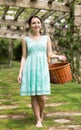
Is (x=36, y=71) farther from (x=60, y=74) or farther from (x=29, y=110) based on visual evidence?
(x=29, y=110)

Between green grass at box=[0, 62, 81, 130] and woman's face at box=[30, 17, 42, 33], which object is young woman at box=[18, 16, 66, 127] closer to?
woman's face at box=[30, 17, 42, 33]

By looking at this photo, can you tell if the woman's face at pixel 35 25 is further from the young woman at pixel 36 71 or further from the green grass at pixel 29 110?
the green grass at pixel 29 110

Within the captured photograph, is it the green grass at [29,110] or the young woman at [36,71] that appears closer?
the young woman at [36,71]

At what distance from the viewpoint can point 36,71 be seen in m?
4.95

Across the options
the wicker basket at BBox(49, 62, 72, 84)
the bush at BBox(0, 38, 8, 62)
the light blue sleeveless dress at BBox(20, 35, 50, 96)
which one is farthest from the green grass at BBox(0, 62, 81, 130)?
the bush at BBox(0, 38, 8, 62)

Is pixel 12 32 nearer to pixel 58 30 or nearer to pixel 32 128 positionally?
pixel 58 30

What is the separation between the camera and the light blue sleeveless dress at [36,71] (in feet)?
16.1

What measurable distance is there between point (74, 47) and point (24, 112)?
5.34 meters

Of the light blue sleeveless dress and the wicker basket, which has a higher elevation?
the light blue sleeveless dress

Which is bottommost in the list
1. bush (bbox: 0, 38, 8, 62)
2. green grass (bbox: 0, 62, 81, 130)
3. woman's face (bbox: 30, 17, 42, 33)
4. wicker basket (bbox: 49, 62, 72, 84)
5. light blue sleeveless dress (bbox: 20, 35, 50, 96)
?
bush (bbox: 0, 38, 8, 62)

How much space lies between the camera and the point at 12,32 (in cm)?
1834

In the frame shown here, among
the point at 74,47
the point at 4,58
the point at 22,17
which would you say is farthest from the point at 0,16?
the point at 4,58

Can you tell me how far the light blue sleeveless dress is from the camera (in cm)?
491

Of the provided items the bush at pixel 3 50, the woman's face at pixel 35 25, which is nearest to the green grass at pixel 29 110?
the woman's face at pixel 35 25
